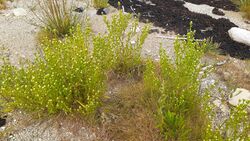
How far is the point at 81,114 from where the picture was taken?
3.82 m

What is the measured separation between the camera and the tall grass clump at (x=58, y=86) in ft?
11.9

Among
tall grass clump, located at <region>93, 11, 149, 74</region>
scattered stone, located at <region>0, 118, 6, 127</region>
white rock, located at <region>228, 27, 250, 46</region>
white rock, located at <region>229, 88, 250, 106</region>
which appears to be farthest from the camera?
white rock, located at <region>228, 27, 250, 46</region>

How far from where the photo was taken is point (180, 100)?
3451mm

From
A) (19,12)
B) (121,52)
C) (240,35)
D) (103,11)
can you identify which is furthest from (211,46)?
(19,12)

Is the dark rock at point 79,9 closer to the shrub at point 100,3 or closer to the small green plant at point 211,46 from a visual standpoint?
the shrub at point 100,3

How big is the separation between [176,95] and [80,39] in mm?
1394

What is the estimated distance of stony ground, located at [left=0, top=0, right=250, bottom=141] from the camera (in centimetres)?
378

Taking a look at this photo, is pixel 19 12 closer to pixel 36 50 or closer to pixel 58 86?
pixel 36 50

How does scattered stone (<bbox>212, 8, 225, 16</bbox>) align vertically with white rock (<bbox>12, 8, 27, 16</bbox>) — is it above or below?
below

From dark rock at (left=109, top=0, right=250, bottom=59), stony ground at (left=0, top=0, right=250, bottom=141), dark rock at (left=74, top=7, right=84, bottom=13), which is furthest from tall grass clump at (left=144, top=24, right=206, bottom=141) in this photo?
dark rock at (left=74, top=7, right=84, bottom=13)

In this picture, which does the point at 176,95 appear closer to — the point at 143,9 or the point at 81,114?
the point at 81,114

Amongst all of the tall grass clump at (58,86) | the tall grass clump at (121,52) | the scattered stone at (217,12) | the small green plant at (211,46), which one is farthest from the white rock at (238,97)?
the scattered stone at (217,12)

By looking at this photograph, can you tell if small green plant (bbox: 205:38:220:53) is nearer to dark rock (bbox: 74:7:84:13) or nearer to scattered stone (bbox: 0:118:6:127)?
dark rock (bbox: 74:7:84:13)

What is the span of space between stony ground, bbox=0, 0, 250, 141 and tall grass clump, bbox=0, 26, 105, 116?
17 centimetres
